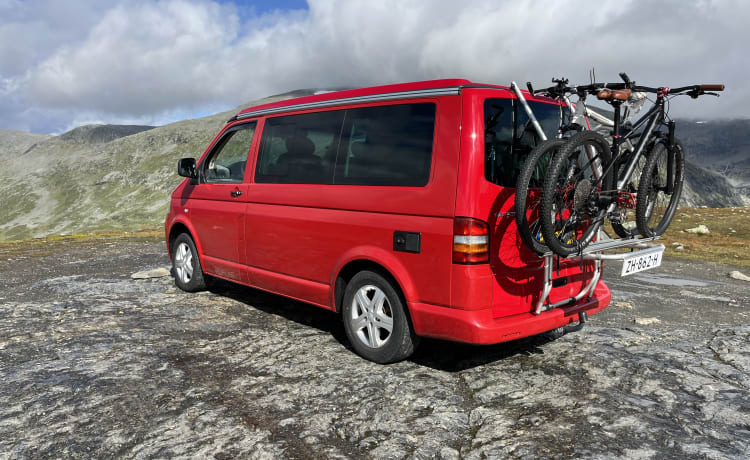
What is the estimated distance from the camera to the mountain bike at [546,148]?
3693mm

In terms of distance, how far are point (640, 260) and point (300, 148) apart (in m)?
3.08

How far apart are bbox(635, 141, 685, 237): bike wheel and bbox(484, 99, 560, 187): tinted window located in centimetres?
94

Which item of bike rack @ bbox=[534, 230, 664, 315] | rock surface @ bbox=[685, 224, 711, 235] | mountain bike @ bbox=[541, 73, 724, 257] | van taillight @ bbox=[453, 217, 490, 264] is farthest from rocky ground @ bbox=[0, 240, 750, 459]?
rock surface @ bbox=[685, 224, 711, 235]

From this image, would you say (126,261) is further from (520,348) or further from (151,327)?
(520,348)

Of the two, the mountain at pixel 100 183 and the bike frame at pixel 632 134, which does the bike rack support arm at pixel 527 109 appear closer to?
the bike frame at pixel 632 134

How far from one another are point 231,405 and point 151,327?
221 cm

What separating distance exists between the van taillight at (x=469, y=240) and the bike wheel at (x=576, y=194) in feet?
1.36

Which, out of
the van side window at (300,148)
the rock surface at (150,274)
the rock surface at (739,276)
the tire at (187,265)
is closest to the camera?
the van side window at (300,148)

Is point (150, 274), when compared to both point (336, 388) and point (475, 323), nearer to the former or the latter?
point (336, 388)

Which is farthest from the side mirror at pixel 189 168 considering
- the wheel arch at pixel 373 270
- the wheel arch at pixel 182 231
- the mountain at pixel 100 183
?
the mountain at pixel 100 183

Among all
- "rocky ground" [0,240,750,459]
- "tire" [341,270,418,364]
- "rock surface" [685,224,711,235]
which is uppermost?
"tire" [341,270,418,364]

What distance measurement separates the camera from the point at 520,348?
4852 mm

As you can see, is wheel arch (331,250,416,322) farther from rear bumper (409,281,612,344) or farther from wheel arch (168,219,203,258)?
wheel arch (168,219,203,258)

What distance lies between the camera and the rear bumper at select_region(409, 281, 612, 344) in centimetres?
382
